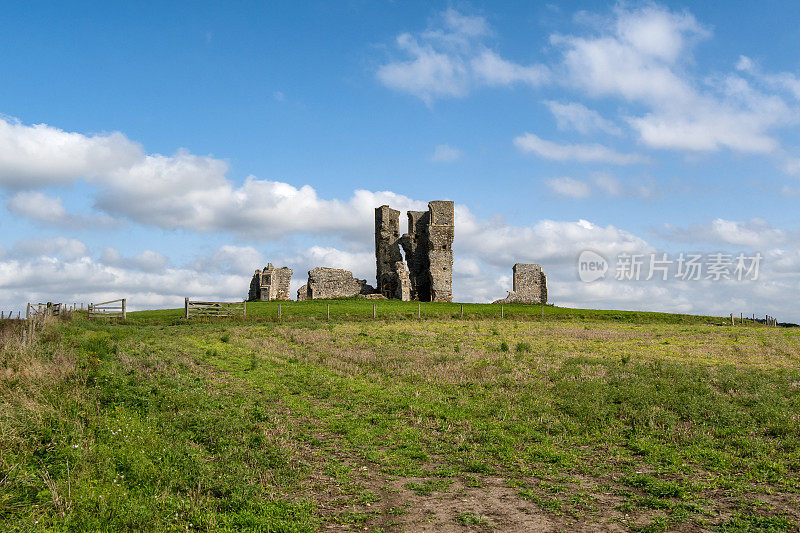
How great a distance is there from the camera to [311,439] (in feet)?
35.2

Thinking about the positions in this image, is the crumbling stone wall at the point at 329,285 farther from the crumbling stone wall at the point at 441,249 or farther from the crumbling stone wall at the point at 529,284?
the crumbling stone wall at the point at 529,284

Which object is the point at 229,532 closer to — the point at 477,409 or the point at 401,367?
the point at 477,409

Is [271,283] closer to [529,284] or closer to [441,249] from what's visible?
[441,249]

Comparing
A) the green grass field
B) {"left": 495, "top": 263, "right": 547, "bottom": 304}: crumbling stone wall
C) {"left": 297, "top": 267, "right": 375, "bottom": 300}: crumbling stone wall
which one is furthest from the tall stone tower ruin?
the green grass field

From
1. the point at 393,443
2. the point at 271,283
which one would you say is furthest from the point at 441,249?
the point at 393,443

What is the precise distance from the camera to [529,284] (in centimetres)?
7081

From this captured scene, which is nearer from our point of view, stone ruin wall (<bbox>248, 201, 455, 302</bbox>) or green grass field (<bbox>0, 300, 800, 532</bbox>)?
green grass field (<bbox>0, 300, 800, 532</bbox>)

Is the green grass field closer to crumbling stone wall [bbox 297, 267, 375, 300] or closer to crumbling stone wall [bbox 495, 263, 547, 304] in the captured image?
crumbling stone wall [bbox 297, 267, 375, 300]

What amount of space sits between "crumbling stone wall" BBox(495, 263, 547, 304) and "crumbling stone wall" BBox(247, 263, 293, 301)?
2849 centimetres

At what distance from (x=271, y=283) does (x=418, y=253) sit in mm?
18568

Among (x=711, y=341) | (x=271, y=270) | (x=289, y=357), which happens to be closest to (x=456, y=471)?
(x=289, y=357)

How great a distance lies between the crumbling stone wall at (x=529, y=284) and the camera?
230 ft

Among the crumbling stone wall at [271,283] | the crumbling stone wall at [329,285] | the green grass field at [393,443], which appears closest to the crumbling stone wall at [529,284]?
the crumbling stone wall at [329,285]

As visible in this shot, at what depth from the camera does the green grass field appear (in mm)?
7297
